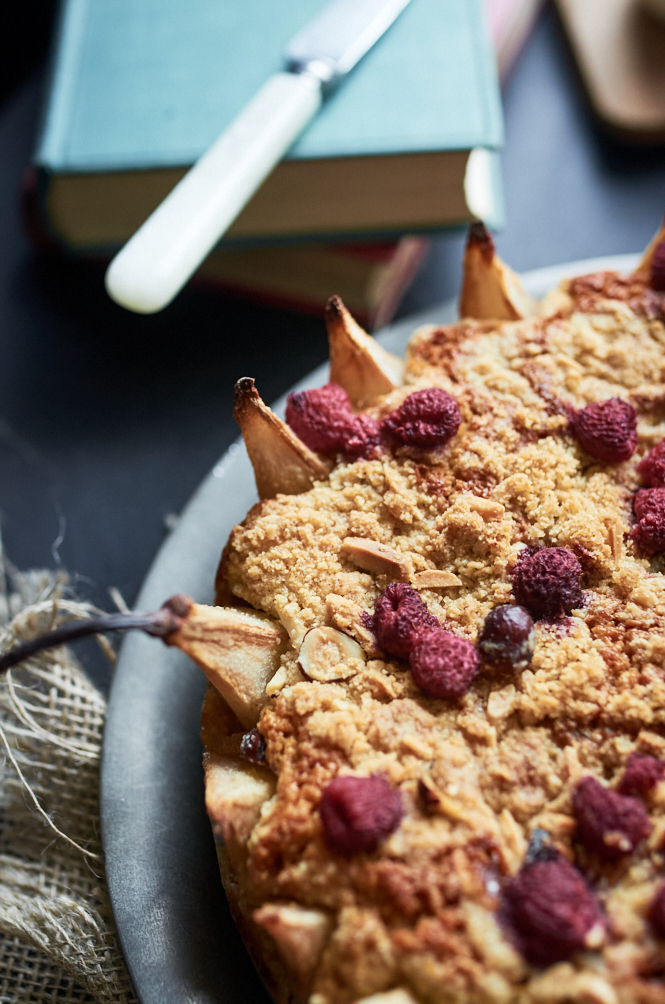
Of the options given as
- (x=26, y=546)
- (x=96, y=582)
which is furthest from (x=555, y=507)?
(x=26, y=546)

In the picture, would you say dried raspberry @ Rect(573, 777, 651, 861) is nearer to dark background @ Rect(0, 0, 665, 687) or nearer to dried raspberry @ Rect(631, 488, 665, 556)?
dried raspberry @ Rect(631, 488, 665, 556)

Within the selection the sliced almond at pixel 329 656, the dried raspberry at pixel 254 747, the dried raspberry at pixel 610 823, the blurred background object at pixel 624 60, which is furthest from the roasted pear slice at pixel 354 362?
the blurred background object at pixel 624 60

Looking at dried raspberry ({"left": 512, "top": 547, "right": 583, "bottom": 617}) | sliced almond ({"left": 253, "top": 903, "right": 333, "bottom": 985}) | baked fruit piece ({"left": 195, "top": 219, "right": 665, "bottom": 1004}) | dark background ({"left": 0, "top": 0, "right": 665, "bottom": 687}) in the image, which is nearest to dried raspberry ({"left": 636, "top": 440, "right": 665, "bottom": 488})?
baked fruit piece ({"left": 195, "top": 219, "right": 665, "bottom": 1004})

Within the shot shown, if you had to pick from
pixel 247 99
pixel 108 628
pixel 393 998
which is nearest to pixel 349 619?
pixel 108 628

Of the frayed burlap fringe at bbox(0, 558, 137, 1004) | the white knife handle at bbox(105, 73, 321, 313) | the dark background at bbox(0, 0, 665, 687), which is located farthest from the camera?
the dark background at bbox(0, 0, 665, 687)

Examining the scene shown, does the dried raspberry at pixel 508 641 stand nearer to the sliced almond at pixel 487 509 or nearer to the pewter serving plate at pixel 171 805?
the sliced almond at pixel 487 509

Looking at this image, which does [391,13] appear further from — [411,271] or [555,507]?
[555,507]
